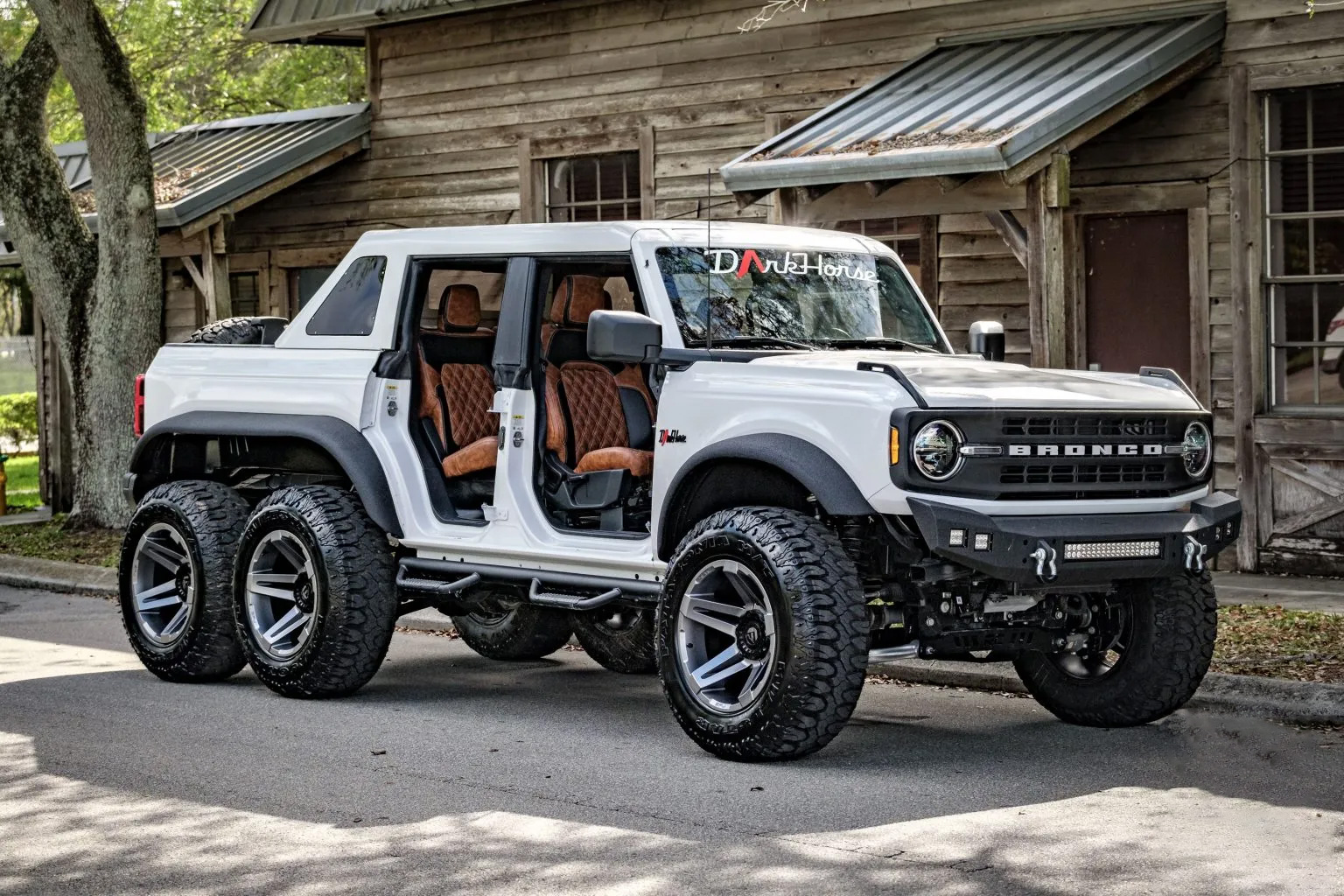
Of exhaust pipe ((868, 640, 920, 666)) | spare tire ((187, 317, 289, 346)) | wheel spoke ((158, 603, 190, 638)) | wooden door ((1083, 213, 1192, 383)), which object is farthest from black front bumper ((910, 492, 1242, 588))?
wooden door ((1083, 213, 1192, 383))

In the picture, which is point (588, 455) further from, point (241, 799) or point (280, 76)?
point (280, 76)

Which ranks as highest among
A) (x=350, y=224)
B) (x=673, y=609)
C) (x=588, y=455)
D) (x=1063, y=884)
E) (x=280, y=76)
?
(x=280, y=76)

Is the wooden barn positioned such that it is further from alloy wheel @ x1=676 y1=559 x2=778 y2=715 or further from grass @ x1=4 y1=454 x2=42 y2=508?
grass @ x1=4 y1=454 x2=42 y2=508

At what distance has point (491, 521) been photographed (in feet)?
29.6

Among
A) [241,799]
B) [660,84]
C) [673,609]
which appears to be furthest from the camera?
Result: [660,84]

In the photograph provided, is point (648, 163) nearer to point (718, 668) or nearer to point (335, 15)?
point (335, 15)

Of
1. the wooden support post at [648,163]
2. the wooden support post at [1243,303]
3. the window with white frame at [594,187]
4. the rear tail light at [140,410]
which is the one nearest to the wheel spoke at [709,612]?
the rear tail light at [140,410]

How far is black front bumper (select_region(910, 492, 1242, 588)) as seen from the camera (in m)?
7.27

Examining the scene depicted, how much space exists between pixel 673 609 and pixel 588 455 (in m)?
1.25

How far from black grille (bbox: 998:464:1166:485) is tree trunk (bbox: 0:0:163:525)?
11662mm

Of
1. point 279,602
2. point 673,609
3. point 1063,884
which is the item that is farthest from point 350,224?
point 1063,884

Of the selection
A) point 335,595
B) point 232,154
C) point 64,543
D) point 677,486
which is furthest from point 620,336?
point 232,154

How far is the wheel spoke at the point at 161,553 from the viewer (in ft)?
33.4

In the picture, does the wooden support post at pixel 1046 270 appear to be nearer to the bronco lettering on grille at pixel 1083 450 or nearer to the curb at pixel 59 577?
the bronco lettering on grille at pixel 1083 450
